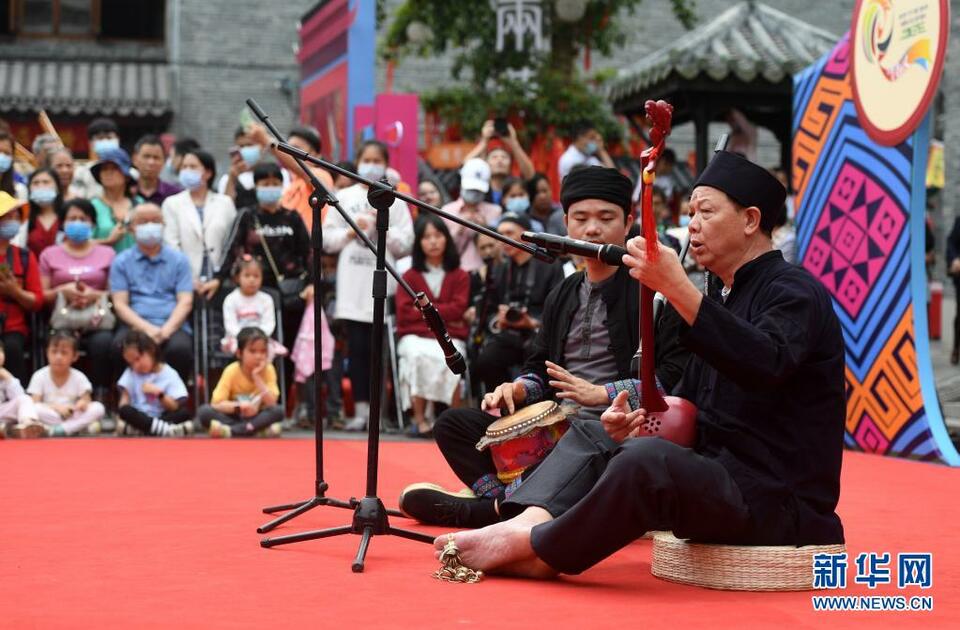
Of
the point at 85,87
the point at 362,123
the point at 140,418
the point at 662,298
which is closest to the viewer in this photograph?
the point at 662,298

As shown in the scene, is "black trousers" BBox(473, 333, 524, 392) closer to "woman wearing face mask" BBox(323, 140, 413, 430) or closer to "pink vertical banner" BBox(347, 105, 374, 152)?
"woman wearing face mask" BBox(323, 140, 413, 430)

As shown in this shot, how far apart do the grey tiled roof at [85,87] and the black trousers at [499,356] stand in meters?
10.5

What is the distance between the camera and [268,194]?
8.82 m

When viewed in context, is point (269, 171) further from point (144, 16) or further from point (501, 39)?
point (144, 16)

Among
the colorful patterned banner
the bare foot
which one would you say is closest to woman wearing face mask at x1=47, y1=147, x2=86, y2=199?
the colorful patterned banner

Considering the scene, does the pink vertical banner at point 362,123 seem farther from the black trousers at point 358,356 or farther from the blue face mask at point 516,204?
the black trousers at point 358,356

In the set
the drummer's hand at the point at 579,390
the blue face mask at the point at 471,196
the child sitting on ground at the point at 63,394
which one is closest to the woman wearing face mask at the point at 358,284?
the blue face mask at the point at 471,196

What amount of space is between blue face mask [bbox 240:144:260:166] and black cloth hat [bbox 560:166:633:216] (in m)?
4.95

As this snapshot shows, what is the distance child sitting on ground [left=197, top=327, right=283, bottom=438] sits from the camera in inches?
332

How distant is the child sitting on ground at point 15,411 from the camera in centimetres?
806

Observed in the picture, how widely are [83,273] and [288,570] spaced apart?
5.28 metres

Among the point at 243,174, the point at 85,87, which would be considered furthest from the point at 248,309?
the point at 85,87

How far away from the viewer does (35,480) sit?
20.0ft

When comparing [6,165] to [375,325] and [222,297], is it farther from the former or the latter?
[375,325]
